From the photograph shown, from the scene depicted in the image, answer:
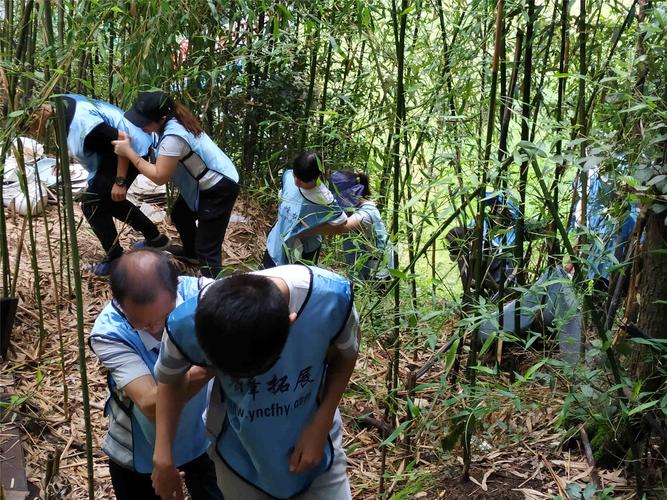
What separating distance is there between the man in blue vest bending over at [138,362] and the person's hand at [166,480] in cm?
13

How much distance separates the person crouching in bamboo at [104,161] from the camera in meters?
3.52

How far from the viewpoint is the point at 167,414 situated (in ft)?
5.24

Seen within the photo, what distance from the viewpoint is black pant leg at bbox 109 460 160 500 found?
1.99 meters

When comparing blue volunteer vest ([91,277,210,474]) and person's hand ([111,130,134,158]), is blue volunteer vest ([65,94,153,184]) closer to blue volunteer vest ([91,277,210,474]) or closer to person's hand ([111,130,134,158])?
person's hand ([111,130,134,158])

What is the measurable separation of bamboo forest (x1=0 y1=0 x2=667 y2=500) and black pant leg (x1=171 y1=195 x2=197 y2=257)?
0.04 feet

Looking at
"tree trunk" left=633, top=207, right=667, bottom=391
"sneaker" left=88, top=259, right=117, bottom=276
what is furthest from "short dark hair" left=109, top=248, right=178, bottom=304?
"sneaker" left=88, top=259, right=117, bottom=276

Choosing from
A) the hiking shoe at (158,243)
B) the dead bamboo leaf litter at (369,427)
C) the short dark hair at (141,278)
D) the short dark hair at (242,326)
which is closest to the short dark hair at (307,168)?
the dead bamboo leaf litter at (369,427)

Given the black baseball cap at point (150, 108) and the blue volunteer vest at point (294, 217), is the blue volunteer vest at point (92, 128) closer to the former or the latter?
the black baseball cap at point (150, 108)

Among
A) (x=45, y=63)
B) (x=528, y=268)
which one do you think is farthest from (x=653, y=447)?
(x=45, y=63)

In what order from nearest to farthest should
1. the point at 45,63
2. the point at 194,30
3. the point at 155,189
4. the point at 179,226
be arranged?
the point at 45,63 → the point at 194,30 → the point at 179,226 → the point at 155,189

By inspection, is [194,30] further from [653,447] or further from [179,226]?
[653,447]

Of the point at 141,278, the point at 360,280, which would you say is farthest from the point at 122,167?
the point at 141,278

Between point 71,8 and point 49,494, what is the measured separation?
1783 mm

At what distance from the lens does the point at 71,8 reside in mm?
2963
